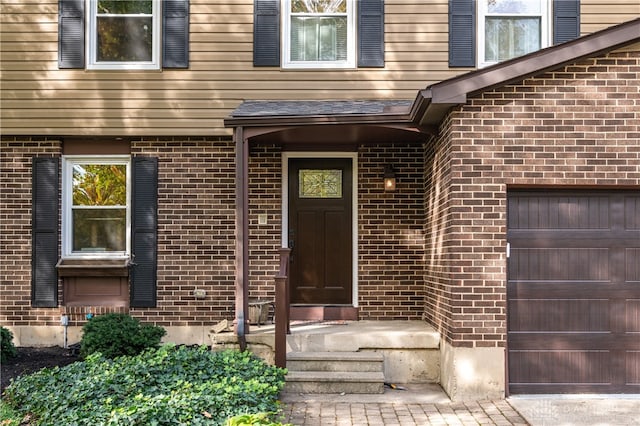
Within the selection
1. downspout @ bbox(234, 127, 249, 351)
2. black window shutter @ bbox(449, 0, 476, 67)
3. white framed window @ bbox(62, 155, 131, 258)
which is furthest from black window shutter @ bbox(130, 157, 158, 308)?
black window shutter @ bbox(449, 0, 476, 67)

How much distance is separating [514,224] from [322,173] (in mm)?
2808

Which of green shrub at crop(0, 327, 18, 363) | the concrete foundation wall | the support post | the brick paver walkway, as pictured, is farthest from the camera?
green shrub at crop(0, 327, 18, 363)

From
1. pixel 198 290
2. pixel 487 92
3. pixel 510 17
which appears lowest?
pixel 198 290

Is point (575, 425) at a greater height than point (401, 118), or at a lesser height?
lesser

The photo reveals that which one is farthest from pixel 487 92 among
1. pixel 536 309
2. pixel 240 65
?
pixel 240 65

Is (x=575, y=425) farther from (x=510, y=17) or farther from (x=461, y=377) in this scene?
(x=510, y=17)

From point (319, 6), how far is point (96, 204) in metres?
Answer: 4.02

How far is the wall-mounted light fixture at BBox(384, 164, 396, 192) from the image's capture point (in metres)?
7.65

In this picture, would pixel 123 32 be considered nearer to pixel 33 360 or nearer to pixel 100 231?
pixel 100 231

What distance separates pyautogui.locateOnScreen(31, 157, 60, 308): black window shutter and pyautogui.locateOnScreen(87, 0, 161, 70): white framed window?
1.57m

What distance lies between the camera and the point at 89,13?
7.97 metres

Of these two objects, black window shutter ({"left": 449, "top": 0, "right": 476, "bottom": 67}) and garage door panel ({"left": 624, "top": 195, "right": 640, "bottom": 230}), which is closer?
garage door panel ({"left": 624, "top": 195, "right": 640, "bottom": 230})

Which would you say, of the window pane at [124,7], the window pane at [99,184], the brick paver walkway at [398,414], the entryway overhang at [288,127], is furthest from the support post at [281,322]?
the window pane at [124,7]

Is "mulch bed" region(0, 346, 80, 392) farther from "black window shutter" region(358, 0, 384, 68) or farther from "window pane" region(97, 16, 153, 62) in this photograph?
"black window shutter" region(358, 0, 384, 68)
